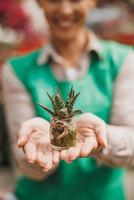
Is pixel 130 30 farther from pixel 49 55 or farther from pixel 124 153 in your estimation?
pixel 124 153

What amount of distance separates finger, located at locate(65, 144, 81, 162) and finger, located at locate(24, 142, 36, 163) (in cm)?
4

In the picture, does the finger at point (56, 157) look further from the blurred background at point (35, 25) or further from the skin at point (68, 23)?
the blurred background at point (35, 25)

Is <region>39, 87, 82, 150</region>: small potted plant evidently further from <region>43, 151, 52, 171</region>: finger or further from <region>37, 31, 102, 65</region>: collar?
<region>37, 31, 102, 65</region>: collar

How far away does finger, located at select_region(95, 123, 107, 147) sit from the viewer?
54cm

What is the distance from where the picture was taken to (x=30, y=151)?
53 cm

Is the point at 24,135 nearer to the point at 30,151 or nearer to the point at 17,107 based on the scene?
the point at 30,151

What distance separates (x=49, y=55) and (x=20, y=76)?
61 millimetres

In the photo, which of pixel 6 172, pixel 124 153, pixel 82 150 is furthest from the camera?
pixel 6 172

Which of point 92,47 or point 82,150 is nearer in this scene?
point 82,150

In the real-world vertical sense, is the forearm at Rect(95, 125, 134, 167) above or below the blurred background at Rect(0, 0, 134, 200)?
below

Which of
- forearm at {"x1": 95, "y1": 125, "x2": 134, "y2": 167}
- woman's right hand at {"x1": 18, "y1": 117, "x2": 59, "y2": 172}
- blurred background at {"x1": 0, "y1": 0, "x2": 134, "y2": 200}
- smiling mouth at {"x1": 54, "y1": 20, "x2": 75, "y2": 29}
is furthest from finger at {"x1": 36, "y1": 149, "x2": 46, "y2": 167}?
blurred background at {"x1": 0, "y1": 0, "x2": 134, "y2": 200}

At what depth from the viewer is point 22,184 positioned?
2.82 feet

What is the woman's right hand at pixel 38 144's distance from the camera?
52 cm

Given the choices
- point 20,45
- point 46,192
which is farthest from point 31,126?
point 20,45
